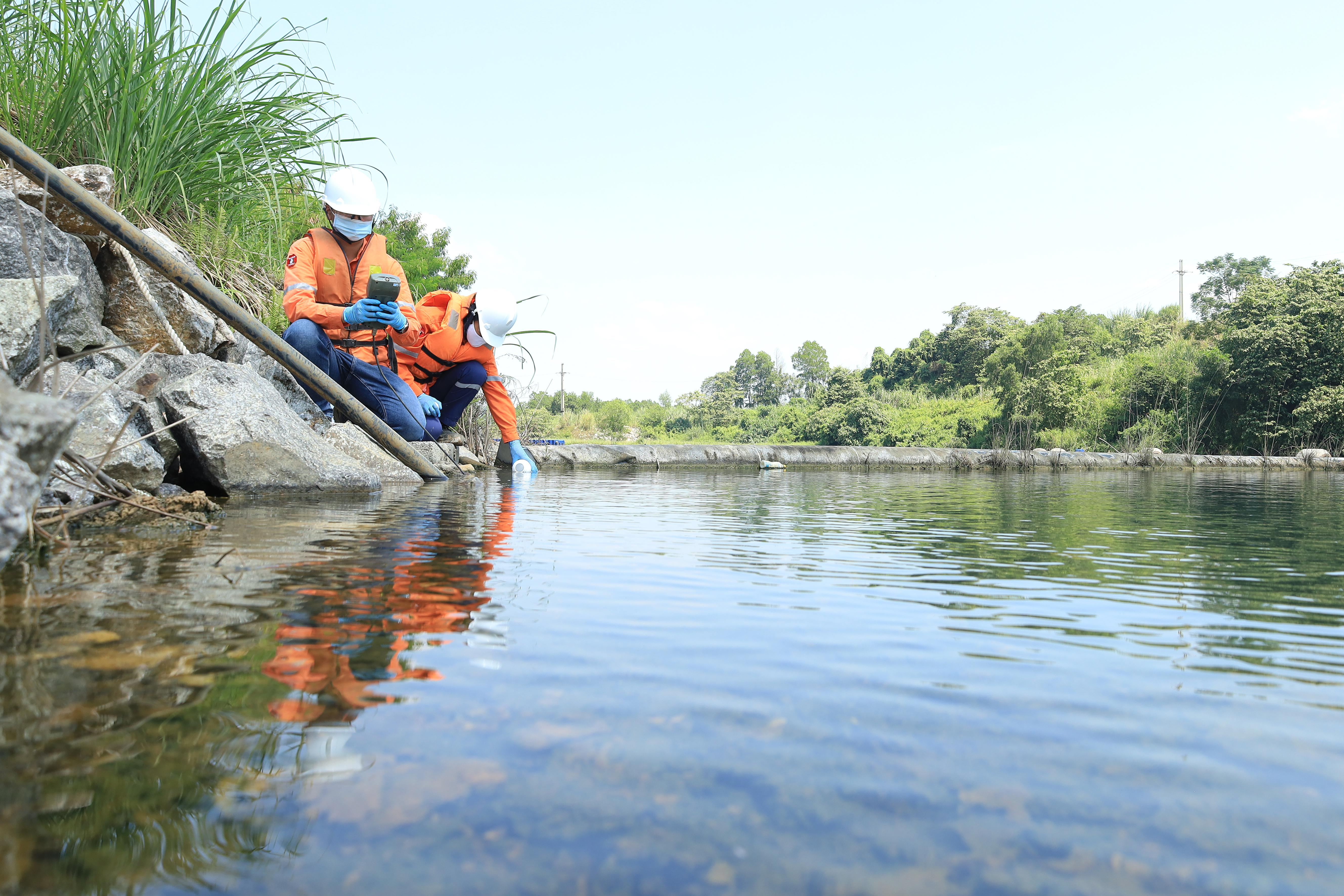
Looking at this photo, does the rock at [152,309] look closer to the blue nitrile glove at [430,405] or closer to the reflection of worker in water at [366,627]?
the blue nitrile glove at [430,405]

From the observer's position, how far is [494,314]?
7.64 m

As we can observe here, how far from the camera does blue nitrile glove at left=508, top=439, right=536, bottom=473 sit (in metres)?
9.34

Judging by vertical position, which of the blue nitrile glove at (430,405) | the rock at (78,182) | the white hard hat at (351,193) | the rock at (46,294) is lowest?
the blue nitrile glove at (430,405)

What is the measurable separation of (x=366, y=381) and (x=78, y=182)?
2600 millimetres

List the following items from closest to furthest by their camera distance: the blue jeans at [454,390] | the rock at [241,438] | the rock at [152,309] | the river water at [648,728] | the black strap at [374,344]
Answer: the river water at [648,728] → the rock at [241,438] → the rock at [152,309] → the black strap at [374,344] → the blue jeans at [454,390]

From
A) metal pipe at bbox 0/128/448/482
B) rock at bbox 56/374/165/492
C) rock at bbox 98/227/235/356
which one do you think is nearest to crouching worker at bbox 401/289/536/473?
rock at bbox 98/227/235/356

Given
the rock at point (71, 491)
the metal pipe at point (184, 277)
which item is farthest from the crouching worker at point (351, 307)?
the rock at point (71, 491)

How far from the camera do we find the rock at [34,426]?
1.32 metres

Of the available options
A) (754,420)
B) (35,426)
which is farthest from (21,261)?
(754,420)

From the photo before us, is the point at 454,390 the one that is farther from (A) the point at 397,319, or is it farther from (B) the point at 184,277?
(B) the point at 184,277

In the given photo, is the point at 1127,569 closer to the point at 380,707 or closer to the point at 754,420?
the point at 380,707

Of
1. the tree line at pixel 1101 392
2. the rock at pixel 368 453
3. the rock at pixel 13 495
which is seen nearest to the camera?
the rock at pixel 13 495

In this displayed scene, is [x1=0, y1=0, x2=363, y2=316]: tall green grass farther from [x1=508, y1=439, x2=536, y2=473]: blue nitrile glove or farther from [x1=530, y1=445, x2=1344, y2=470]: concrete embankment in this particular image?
[x1=530, y1=445, x2=1344, y2=470]: concrete embankment

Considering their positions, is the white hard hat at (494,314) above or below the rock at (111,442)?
above
